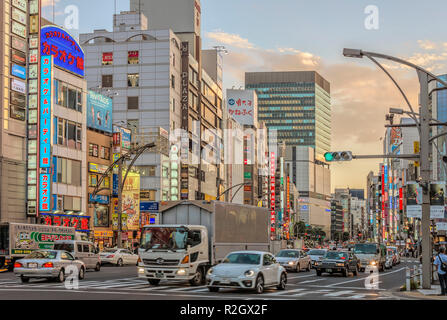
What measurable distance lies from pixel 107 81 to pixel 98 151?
3398cm

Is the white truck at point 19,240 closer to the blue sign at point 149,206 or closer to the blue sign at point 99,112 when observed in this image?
the blue sign at point 99,112

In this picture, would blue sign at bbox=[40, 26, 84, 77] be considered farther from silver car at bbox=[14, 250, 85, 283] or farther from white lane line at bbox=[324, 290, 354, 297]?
white lane line at bbox=[324, 290, 354, 297]

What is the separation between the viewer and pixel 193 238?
30.0 metres

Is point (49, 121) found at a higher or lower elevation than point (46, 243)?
higher

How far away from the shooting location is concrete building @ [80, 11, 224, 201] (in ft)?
329

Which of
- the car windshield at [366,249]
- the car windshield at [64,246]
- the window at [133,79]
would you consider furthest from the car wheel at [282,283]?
the window at [133,79]

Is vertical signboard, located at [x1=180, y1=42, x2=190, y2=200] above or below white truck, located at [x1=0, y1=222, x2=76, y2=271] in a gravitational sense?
above

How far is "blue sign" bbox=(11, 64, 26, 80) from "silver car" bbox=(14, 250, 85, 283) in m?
30.0

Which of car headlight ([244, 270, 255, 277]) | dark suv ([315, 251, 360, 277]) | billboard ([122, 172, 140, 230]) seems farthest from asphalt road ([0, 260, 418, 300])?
billboard ([122, 172, 140, 230])

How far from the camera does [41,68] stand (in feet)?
197
